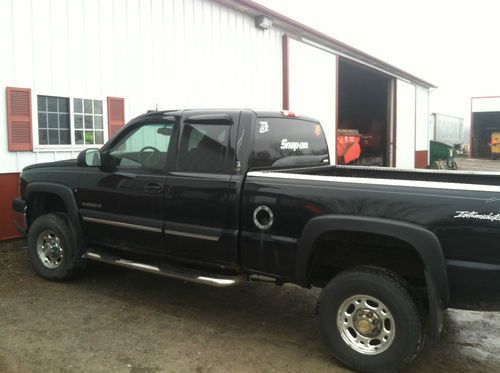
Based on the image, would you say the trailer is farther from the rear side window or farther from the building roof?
the rear side window

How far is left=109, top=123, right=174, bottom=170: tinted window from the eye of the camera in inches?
192

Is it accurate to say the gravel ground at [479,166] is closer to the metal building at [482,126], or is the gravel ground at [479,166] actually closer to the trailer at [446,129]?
the trailer at [446,129]

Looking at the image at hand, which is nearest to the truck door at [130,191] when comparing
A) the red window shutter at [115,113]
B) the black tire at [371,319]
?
the black tire at [371,319]

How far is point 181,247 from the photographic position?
457 centimetres

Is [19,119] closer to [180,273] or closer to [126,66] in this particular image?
[126,66]

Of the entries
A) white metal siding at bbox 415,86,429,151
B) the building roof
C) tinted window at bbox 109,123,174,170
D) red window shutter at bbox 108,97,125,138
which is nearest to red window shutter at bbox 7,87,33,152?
red window shutter at bbox 108,97,125,138

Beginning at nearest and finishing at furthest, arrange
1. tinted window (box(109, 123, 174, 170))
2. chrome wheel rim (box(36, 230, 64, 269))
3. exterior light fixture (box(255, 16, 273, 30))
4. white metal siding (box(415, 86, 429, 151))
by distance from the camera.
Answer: tinted window (box(109, 123, 174, 170))
chrome wheel rim (box(36, 230, 64, 269))
exterior light fixture (box(255, 16, 273, 30))
white metal siding (box(415, 86, 429, 151))

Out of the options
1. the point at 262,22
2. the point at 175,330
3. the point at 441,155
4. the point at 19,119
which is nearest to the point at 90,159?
the point at 175,330

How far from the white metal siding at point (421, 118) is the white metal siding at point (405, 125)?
599mm

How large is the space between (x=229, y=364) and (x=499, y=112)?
43.7m

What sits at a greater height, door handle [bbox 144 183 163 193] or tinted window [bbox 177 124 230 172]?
tinted window [bbox 177 124 230 172]

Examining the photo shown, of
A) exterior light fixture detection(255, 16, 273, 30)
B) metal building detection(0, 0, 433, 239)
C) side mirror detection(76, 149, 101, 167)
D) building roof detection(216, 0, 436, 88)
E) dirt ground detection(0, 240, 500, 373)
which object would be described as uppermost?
building roof detection(216, 0, 436, 88)

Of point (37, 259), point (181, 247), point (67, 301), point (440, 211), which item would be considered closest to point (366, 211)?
point (440, 211)

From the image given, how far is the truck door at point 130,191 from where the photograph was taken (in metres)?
4.75
